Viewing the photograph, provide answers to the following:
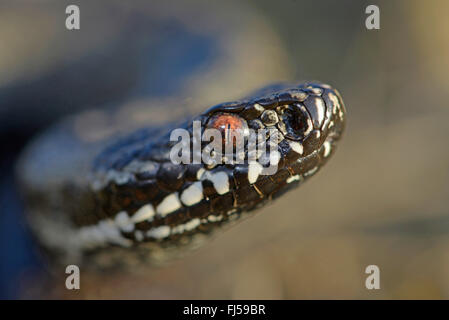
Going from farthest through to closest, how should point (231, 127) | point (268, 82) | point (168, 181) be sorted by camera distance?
point (268, 82), point (168, 181), point (231, 127)

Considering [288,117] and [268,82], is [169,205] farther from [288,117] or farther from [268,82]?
[268,82]

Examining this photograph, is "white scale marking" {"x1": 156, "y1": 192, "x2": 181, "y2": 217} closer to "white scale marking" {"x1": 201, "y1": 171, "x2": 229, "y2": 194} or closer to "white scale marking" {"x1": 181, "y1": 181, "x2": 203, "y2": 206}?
"white scale marking" {"x1": 181, "y1": 181, "x2": 203, "y2": 206}

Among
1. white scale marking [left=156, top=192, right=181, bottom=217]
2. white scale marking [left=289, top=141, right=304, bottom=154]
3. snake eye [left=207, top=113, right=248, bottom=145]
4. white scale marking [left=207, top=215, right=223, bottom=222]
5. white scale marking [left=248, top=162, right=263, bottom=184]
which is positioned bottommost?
white scale marking [left=207, top=215, right=223, bottom=222]

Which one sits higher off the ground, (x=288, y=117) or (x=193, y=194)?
(x=288, y=117)

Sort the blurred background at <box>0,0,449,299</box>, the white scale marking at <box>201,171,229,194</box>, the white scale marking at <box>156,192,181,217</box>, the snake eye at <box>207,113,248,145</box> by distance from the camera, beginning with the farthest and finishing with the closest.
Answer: the blurred background at <box>0,0,449,299</box> < the white scale marking at <box>156,192,181,217</box> < the white scale marking at <box>201,171,229,194</box> < the snake eye at <box>207,113,248,145</box>

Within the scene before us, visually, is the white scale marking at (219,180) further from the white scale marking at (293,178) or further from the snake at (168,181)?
the white scale marking at (293,178)

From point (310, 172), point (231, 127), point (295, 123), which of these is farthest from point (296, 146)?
point (231, 127)

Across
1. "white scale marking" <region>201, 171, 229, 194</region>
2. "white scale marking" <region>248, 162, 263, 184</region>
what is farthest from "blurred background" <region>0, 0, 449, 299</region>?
"white scale marking" <region>248, 162, 263, 184</region>

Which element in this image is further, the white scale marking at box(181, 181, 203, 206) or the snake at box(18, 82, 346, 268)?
the white scale marking at box(181, 181, 203, 206)

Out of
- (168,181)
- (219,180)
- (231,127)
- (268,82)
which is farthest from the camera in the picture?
(268,82)
